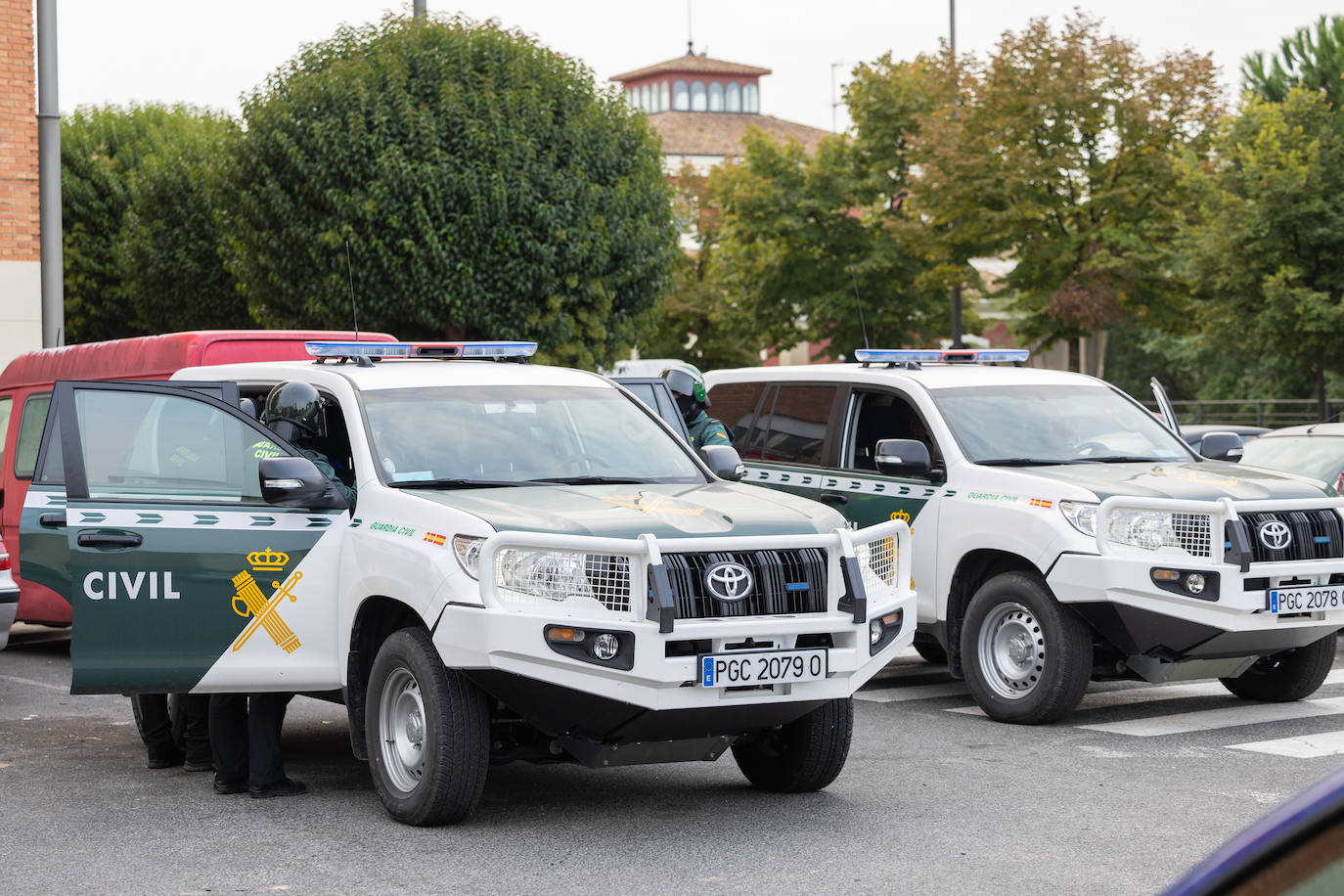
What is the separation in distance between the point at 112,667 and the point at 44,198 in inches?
502

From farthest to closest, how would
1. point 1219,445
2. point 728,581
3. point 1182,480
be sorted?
1. point 1219,445
2. point 1182,480
3. point 728,581

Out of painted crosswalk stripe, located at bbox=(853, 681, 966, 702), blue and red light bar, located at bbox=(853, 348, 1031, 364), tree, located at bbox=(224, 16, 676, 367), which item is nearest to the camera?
painted crosswalk stripe, located at bbox=(853, 681, 966, 702)

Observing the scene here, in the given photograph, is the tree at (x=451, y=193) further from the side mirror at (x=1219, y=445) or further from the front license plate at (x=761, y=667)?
the front license plate at (x=761, y=667)

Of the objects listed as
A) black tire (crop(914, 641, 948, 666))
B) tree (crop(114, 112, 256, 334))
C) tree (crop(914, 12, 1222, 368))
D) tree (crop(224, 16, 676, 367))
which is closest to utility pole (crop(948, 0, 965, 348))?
tree (crop(914, 12, 1222, 368))

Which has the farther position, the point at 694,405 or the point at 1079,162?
the point at 1079,162

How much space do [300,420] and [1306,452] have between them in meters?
8.54

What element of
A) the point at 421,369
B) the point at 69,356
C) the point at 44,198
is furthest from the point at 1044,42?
the point at 421,369

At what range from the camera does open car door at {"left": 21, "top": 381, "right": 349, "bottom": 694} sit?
682 centimetres

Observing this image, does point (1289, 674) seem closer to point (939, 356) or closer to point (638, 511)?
point (939, 356)

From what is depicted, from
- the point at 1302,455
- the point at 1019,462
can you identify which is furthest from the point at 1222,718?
the point at 1302,455

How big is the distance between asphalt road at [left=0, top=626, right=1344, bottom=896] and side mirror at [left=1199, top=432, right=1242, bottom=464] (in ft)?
5.35

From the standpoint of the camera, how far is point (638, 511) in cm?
657

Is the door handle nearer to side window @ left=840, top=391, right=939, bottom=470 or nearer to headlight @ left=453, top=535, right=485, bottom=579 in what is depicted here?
headlight @ left=453, top=535, right=485, bottom=579

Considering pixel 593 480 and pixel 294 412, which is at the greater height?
pixel 294 412
